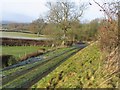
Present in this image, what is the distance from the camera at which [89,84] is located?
9.04 metres

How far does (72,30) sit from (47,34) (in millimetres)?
5853

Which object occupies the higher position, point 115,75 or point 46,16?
point 46,16

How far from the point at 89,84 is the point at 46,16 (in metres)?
41.4

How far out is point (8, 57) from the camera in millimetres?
22547

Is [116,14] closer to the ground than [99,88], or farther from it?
farther from it

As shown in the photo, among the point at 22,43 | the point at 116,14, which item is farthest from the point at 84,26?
the point at 116,14

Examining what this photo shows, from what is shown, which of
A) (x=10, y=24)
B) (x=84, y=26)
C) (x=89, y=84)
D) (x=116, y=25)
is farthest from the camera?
(x=10, y=24)

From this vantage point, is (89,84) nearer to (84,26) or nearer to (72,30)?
(72,30)

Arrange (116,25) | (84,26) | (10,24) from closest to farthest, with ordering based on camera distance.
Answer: (116,25)
(84,26)
(10,24)

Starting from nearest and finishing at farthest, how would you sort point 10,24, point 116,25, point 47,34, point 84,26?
point 116,25, point 47,34, point 84,26, point 10,24

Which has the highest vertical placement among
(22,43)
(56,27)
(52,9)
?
(52,9)

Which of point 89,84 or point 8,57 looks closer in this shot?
point 89,84

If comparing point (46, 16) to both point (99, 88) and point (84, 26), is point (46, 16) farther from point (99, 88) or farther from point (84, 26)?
point (99, 88)

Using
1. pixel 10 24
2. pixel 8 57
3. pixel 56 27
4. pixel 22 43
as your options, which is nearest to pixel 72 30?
pixel 56 27
